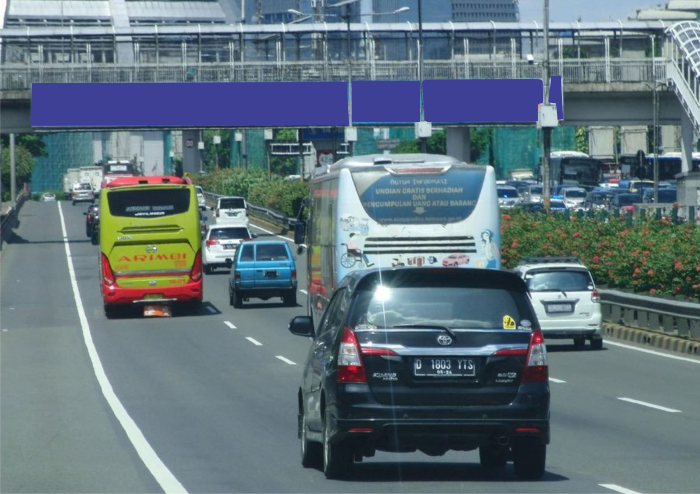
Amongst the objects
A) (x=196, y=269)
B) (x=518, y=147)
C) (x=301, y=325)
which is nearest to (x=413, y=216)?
(x=301, y=325)

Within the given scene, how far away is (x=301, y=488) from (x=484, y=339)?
1862 mm

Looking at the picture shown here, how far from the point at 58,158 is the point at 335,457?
15528 cm

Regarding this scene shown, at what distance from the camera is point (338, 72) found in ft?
217

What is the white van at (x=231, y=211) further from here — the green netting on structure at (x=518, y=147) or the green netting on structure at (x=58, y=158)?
the green netting on structure at (x=58, y=158)

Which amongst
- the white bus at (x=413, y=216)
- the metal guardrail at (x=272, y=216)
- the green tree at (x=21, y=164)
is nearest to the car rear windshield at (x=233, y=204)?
the metal guardrail at (x=272, y=216)

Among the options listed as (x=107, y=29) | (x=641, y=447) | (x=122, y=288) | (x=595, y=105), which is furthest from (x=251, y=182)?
(x=641, y=447)

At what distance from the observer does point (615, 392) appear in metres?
19.0

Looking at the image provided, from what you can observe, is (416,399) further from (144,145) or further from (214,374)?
(144,145)

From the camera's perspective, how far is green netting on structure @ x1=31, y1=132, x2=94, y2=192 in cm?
16088

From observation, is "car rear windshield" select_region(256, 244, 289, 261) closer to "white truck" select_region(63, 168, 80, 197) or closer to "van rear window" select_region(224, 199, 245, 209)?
"van rear window" select_region(224, 199, 245, 209)

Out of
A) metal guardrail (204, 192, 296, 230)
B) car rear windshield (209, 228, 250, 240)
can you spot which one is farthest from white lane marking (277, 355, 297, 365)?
metal guardrail (204, 192, 296, 230)

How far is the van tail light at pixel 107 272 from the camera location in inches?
1387

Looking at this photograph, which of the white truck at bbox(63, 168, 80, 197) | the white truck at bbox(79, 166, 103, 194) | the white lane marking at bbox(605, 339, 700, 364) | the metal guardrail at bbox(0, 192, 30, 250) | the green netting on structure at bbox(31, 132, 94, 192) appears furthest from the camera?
the green netting on structure at bbox(31, 132, 94, 192)

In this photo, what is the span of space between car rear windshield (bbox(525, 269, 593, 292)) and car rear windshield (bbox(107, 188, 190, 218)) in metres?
12.8
